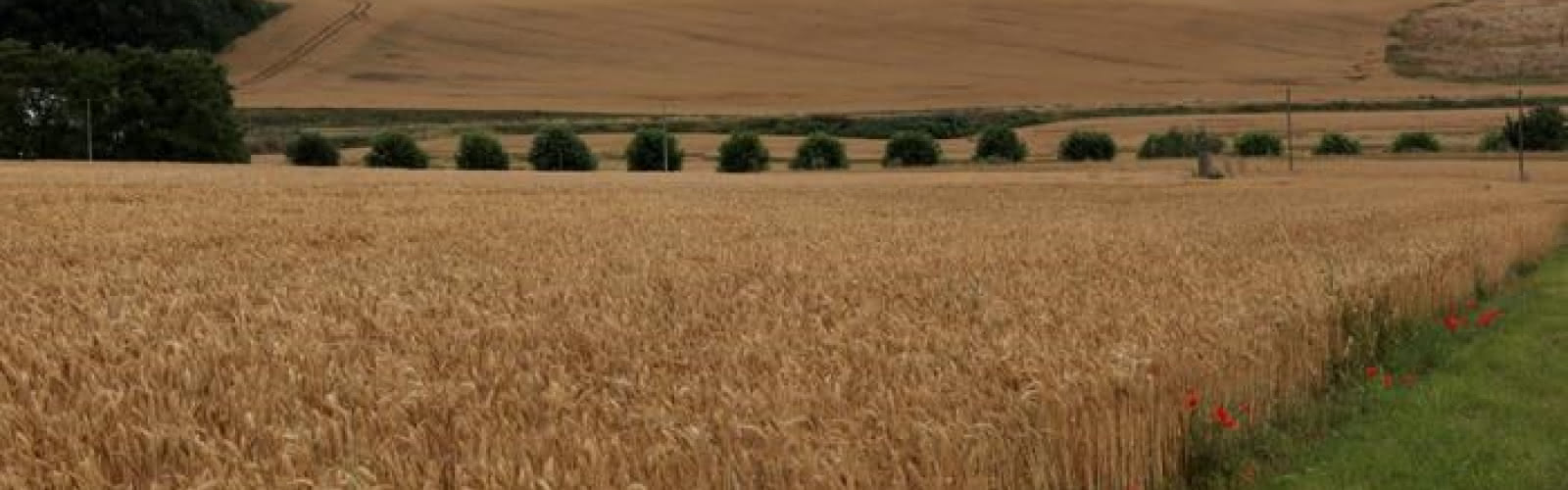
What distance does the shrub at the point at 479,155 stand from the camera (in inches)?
2719

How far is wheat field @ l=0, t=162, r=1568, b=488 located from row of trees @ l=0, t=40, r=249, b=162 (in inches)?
2194

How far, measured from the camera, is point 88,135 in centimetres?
6494

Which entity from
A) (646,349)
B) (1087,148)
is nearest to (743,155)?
(1087,148)

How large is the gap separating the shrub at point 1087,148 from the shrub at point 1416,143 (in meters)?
13.9

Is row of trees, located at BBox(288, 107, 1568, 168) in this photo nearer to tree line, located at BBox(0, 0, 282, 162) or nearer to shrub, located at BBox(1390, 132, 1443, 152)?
shrub, located at BBox(1390, 132, 1443, 152)

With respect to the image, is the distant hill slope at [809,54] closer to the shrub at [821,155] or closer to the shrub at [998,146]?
the shrub at [998,146]

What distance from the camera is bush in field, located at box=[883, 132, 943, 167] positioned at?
74.2m

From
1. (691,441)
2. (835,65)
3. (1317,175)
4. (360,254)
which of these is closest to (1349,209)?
(360,254)

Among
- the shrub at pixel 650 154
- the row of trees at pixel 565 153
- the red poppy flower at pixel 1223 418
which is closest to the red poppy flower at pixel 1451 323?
the red poppy flower at pixel 1223 418

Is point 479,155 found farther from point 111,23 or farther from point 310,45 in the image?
point 111,23

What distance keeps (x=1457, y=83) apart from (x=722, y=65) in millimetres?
49976

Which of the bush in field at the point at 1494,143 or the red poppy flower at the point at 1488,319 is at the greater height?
the bush in field at the point at 1494,143

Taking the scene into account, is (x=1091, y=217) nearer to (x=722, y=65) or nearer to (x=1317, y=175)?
(x=1317, y=175)

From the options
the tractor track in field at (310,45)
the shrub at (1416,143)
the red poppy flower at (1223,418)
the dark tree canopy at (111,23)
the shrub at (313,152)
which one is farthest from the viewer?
the dark tree canopy at (111,23)
